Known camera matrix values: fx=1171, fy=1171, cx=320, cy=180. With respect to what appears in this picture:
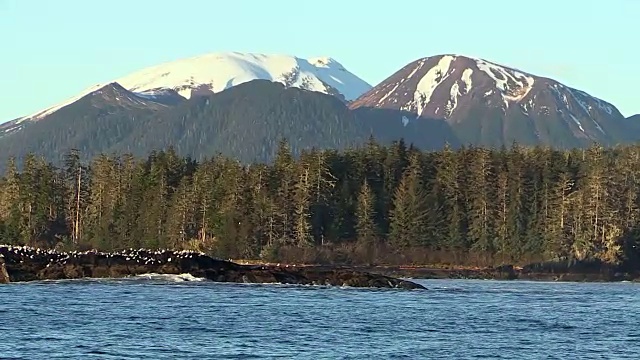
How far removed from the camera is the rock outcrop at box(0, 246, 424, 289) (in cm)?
8362

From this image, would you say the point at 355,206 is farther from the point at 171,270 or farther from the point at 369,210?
the point at 171,270

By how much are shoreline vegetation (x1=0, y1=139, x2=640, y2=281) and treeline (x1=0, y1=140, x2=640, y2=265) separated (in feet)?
0.62

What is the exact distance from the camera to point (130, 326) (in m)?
49.0

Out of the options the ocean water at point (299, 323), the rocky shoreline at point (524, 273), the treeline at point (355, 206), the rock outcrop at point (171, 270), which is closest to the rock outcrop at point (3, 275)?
the rock outcrop at point (171, 270)

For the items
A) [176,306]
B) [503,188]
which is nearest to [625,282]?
[503,188]

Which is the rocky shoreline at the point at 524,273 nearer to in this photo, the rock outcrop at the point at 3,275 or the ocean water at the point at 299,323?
the ocean water at the point at 299,323

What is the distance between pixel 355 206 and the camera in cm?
13750

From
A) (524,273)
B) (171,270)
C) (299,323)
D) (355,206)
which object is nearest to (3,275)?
(171,270)

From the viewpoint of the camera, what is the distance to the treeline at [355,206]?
129375 mm

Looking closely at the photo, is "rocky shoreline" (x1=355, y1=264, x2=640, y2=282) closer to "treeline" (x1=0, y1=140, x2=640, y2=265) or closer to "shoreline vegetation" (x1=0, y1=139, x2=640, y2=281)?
"shoreline vegetation" (x1=0, y1=139, x2=640, y2=281)

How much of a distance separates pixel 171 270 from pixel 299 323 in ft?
119

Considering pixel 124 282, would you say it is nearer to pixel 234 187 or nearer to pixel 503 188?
pixel 234 187

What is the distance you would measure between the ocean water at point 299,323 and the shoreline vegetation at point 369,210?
44.2 m

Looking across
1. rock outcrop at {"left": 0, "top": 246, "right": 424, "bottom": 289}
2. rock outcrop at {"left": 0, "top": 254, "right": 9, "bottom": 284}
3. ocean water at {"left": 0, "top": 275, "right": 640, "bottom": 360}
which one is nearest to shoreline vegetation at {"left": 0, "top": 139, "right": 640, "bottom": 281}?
rock outcrop at {"left": 0, "top": 246, "right": 424, "bottom": 289}
